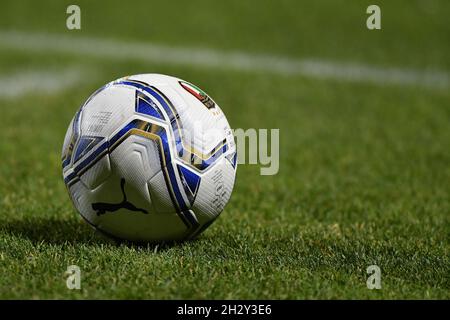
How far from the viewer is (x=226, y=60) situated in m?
15.4

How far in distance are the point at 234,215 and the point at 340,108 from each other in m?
5.97

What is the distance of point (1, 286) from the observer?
148 inches

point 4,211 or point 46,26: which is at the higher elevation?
point 46,26

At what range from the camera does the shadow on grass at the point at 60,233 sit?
462cm

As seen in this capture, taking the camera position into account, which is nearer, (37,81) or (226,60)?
(37,81)

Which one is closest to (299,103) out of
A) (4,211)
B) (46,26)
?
(4,211)

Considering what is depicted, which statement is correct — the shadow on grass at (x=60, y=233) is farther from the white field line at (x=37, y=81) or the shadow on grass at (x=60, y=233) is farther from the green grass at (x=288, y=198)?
the white field line at (x=37, y=81)

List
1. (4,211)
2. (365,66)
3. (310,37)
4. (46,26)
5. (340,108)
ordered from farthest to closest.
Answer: (46,26), (310,37), (365,66), (340,108), (4,211)

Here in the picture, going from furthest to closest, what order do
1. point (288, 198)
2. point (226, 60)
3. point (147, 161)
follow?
point (226, 60)
point (288, 198)
point (147, 161)

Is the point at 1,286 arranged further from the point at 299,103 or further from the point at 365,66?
the point at 365,66

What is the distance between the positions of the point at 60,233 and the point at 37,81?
27.5 ft

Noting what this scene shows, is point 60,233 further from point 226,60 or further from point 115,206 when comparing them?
point 226,60

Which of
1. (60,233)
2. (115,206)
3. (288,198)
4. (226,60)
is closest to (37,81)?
(226,60)

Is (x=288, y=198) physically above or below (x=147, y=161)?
below
